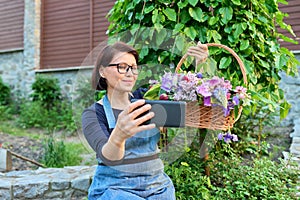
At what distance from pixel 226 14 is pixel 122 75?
108 cm

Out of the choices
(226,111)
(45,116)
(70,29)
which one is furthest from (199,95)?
(70,29)

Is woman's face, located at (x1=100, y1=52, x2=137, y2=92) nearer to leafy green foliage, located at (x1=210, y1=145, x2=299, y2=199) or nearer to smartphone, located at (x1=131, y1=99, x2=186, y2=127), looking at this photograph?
smartphone, located at (x1=131, y1=99, x2=186, y2=127)

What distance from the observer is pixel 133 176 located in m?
1.20

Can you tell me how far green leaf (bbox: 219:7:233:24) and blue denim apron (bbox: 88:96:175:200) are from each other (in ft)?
3.29

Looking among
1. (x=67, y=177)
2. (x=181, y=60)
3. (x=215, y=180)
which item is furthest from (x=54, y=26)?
(x=181, y=60)

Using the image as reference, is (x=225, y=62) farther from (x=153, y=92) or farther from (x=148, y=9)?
(x=153, y=92)

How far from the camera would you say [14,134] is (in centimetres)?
543

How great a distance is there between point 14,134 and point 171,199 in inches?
185

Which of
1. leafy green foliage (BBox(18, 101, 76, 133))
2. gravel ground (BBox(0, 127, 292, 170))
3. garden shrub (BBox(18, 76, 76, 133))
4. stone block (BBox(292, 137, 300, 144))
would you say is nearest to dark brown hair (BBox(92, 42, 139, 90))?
→ gravel ground (BBox(0, 127, 292, 170))

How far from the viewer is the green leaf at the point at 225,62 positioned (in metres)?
1.85

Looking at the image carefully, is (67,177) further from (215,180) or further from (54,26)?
(54,26)

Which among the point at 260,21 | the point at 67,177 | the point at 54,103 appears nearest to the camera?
the point at 260,21

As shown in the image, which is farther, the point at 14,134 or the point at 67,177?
the point at 14,134

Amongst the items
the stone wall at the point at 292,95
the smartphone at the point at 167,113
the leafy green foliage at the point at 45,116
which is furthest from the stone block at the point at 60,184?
the leafy green foliage at the point at 45,116
